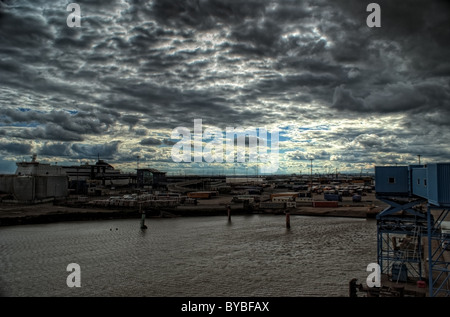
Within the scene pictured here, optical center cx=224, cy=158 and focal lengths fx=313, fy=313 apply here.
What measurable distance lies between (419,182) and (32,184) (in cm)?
8053

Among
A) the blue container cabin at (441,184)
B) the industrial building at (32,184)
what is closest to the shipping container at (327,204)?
the blue container cabin at (441,184)

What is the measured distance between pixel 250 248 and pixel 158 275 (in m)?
12.3

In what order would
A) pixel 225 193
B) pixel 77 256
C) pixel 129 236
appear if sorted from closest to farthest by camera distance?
pixel 77 256, pixel 129 236, pixel 225 193

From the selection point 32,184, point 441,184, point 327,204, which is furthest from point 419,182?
point 32,184

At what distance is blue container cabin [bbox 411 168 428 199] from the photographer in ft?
54.8

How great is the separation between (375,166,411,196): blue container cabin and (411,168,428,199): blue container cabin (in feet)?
2.42

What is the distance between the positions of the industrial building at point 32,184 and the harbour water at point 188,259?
29.2 meters

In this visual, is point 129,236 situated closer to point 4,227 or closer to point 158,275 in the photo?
point 158,275

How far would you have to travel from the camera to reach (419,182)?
17938 mm

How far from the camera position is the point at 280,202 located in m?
71.4

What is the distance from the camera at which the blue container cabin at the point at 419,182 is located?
16703 millimetres
